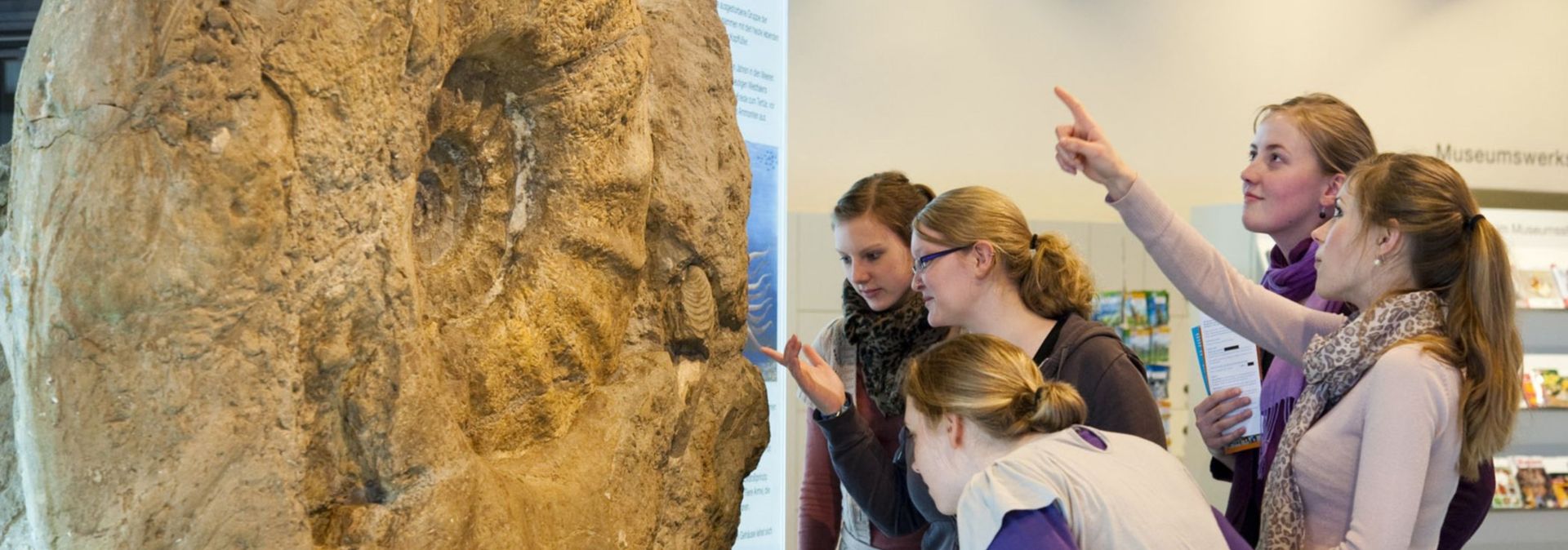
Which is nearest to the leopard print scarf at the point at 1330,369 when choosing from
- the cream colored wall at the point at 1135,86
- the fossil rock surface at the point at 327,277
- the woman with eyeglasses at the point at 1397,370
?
the woman with eyeglasses at the point at 1397,370

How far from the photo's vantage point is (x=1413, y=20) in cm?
845

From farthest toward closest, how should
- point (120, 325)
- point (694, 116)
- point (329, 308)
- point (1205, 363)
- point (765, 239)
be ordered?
point (765, 239) < point (1205, 363) < point (694, 116) < point (329, 308) < point (120, 325)

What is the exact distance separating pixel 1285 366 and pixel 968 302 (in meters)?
0.68

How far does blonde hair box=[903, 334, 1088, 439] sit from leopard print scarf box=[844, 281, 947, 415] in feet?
2.36

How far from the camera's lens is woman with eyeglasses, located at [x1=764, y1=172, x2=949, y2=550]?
9.87 ft

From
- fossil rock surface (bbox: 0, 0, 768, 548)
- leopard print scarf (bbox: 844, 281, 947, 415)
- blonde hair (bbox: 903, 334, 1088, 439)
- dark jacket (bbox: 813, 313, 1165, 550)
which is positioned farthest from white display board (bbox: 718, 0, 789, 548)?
blonde hair (bbox: 903, 334, 1088, 439)

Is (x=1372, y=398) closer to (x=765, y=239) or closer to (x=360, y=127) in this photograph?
(x=360, y=127)

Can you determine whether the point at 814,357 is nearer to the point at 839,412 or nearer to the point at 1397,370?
the point at 839,412

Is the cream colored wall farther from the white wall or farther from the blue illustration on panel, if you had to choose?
the blue illustration on panel

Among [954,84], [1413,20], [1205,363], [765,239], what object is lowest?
[1205,363]

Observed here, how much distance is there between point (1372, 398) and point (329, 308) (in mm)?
1655

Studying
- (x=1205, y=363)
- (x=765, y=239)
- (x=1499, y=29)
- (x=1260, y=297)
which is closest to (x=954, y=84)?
(x=765, y=239)

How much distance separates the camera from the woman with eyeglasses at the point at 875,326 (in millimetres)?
3010

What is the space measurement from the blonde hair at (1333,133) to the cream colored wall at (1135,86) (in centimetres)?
363
